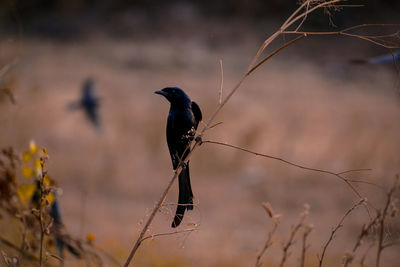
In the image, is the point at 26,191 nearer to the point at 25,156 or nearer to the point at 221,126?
the point at 25,156

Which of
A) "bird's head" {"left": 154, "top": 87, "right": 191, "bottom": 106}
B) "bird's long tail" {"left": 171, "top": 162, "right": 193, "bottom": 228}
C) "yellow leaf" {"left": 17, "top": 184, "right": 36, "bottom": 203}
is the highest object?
"bird's head" {"left": 154, "top": 87, "right": 191, "bottom": 106}

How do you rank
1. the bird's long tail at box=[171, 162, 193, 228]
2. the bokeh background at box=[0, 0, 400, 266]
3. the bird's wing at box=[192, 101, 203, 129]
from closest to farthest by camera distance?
the bird's long tail at box=[171, 162, 193, 228] → the bird's wing at box=[192, 101, 203, 129] → the bokeh background at box=[0, 0, 400, 266]

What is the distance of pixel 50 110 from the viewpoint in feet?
41.8

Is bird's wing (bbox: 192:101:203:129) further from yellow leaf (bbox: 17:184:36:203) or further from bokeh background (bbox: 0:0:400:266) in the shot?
bokeh background (bbox: 0:0:400:266)

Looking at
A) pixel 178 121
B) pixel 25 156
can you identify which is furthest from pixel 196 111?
pixel 25 156

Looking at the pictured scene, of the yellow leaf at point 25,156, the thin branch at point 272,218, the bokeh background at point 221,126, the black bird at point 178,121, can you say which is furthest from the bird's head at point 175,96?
the bokeh background at point 221,126

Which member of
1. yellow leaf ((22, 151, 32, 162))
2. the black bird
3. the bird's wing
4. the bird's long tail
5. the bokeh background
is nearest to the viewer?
the bird's long tail

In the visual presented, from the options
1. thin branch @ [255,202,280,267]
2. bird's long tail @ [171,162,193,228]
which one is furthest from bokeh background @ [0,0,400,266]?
bird's long tail @ [171,162,193,228]

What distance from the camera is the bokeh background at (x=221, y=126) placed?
9.70 meters

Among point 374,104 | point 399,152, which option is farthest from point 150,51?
point 399,152

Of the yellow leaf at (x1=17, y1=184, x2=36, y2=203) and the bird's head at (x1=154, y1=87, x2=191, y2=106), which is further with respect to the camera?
the yellow leaf at (x1=17, y1=184, x2=36, y2=203)

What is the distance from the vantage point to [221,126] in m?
11.4

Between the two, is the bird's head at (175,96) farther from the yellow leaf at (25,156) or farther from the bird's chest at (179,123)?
the yellow leaf at (25,156)

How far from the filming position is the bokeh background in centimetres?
970
